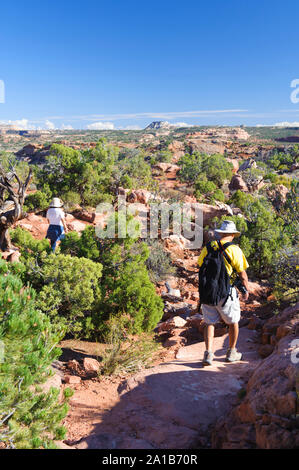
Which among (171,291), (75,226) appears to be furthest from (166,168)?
(171,291)

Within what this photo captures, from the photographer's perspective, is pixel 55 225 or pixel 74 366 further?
pixel 55 225

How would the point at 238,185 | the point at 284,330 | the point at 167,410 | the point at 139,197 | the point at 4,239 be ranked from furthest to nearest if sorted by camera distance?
the point at 238,185
the point at 139,197
the point at 4,239
the point at 284,330
the point at 167,410

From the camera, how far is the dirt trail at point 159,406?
2.71m

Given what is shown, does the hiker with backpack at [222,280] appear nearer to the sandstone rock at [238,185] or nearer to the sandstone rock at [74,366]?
the sandstone rock at [74,366]

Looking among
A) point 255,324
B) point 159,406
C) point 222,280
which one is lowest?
point 255,324

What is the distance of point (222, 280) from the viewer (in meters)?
3.44

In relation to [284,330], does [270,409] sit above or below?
above

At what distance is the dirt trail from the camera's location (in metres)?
2.71

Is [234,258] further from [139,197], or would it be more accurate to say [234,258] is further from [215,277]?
[139,197]

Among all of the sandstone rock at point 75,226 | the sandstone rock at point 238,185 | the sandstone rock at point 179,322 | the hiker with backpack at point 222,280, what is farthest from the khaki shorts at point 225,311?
the sandstone rock at point 238,185

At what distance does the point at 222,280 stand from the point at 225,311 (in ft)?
1.25

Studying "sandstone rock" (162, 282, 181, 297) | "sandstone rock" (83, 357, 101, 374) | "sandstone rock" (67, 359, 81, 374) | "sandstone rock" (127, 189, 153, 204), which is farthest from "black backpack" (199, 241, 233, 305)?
Answer: "sandstone rock" (127, 189, 153, 204)

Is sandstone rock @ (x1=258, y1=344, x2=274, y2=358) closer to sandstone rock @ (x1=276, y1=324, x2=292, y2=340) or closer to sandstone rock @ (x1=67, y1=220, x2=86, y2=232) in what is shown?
sandstone rock @ (x1=276, y1=324, x2=292, y2=340)

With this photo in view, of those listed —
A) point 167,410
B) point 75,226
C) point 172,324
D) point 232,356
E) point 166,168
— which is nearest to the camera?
point 167,410
